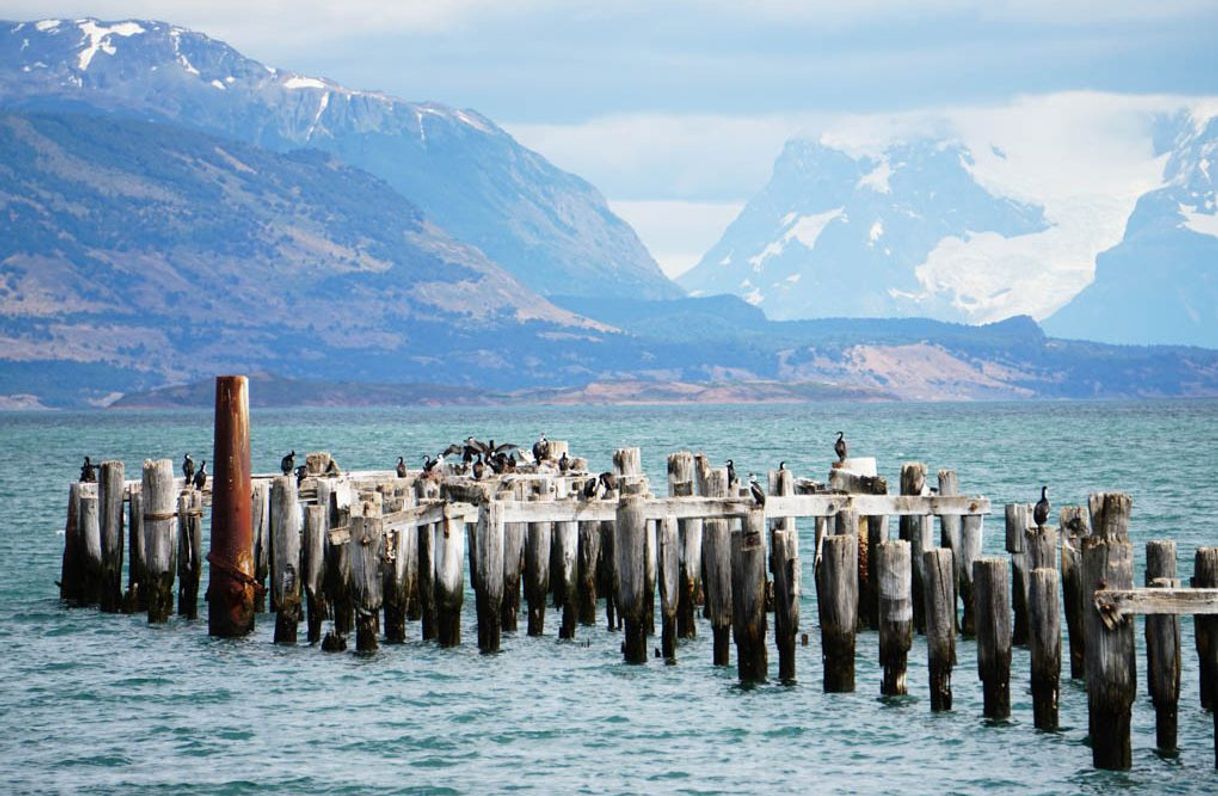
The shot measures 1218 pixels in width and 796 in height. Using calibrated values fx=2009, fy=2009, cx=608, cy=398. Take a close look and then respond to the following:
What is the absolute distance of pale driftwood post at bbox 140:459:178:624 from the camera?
32156 mm

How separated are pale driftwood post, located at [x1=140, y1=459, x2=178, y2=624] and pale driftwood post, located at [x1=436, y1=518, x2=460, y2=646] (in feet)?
17.1

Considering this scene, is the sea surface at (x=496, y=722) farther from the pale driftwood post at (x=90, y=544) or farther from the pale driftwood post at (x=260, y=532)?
the pale driftwood post at (x=260, y=532)

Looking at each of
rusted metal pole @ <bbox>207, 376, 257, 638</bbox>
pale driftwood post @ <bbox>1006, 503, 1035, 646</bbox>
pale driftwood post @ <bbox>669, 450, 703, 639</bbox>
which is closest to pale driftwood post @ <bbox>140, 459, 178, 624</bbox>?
rusted metal pole @ <bbox>207, 376, 257, 638</bbox>

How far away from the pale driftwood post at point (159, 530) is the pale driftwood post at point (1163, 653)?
1605cm

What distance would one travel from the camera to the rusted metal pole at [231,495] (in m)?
30.5

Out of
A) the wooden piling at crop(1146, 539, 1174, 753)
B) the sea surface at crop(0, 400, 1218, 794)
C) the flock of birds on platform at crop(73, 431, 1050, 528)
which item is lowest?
the sea surface at crop(0, 400, 1218, 794)

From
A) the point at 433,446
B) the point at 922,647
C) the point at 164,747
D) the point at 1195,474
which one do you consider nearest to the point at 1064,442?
the point at 433,446

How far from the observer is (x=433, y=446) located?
137 m

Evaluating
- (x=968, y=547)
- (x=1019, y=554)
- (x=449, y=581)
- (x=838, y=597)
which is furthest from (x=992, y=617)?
(x=449, y=581)

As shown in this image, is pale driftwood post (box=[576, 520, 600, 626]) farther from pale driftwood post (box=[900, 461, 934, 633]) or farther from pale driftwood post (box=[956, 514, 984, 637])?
pale driftwood post (box=[956, 514, 984, 637])

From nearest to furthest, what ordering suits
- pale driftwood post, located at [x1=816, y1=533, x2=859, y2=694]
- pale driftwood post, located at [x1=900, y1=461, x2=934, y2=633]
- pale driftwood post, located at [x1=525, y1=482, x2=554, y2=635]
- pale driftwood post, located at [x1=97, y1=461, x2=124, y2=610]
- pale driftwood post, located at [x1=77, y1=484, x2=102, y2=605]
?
pale driftwood post, located at [x1=816, y1=533, x2=859, y2=694] → pale driftwood post, located at [x1=900, y1=461, x2=934, y2=633] → pale driftwood post, located at [x1=525, y1=482, x2=554, y2=635] → pale driftwood post, located at [x1=97, y1=461, x2=124, y2=610] → pale driftwood post, located at [x1=77, y1=484, x2=102, y2=605]

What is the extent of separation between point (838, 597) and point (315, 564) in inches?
361

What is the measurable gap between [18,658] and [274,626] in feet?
13.5

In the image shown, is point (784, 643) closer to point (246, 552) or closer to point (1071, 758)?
point (1071, 758)
